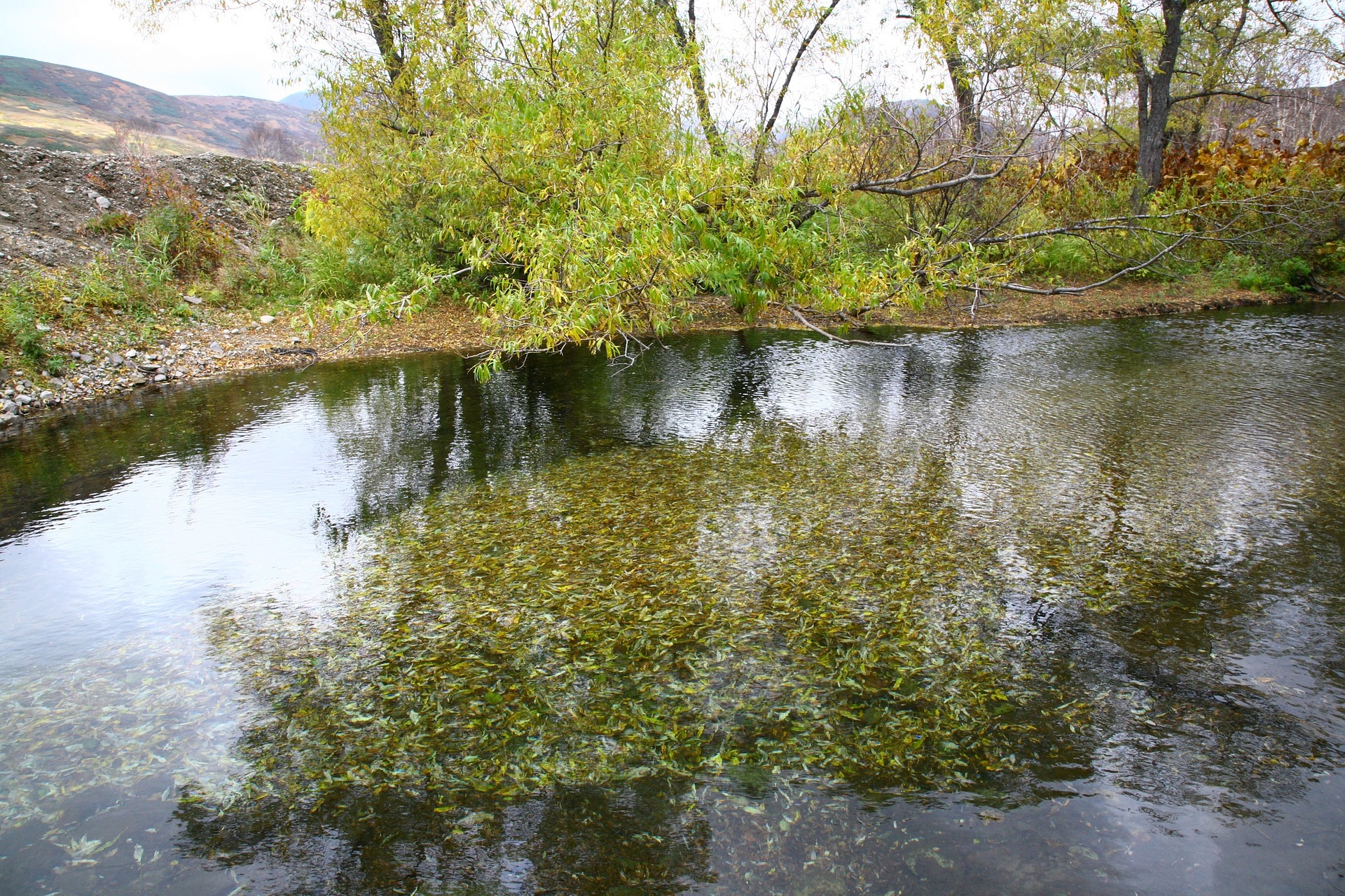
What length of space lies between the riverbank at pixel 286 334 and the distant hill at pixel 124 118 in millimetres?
3559

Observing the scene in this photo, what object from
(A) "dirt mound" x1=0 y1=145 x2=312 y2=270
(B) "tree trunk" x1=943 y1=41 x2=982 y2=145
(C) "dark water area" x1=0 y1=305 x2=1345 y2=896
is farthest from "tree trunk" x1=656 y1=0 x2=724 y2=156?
(A) "dirt mound" x1=0 y1=145 x2=312 y2=270

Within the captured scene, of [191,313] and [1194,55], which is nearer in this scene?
[191,313]

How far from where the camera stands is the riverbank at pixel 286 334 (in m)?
11.1

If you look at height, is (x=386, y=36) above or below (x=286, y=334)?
above

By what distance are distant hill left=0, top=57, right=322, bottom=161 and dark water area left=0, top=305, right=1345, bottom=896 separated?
1015 cm

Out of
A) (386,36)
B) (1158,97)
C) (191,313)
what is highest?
(1158,97)

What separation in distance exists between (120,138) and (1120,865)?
84.6 ft

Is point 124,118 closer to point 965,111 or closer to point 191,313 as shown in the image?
point 191,313

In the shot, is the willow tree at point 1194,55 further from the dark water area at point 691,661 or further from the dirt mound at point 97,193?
the dirt mound at point 97,193

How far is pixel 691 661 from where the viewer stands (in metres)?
4.33

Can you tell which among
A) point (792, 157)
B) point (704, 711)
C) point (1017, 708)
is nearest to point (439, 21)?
point (792, 157)

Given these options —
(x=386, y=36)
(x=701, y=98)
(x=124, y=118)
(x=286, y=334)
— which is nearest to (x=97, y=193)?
(x=286, y=334)

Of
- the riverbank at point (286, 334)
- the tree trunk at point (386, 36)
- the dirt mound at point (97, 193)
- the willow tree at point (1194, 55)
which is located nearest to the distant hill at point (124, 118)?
the dirt mound at point (97, 193)

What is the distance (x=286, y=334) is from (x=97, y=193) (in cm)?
625
